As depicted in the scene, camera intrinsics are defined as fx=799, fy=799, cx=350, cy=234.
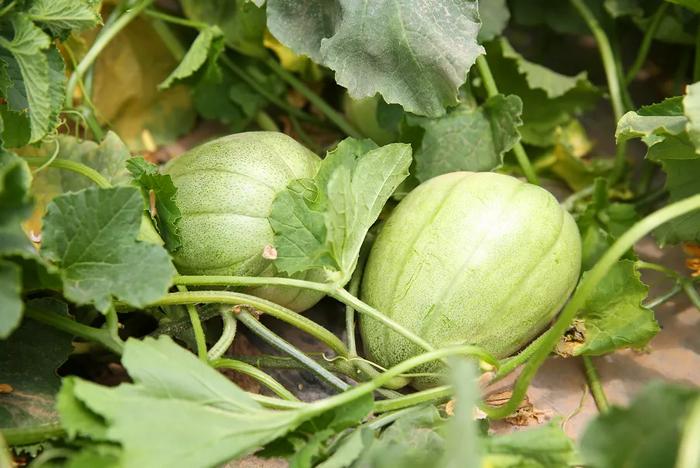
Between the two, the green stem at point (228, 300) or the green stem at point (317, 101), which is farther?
the green stem at point (317, 101)

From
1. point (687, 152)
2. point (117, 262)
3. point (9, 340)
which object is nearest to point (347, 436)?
point (117, 262)

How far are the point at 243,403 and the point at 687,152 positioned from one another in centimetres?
69

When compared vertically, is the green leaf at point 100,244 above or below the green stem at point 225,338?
above

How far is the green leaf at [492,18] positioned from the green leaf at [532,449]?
755 millimetres

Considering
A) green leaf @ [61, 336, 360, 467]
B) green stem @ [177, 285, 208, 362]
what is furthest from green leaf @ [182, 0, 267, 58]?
green leaf @ [61, 336, 360, 467]

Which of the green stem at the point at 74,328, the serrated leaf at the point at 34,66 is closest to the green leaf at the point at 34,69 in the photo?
the serrated leaf at the point at 34,66

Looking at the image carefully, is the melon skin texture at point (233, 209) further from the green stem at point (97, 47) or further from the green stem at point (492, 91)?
the green stem at point (492, 91)

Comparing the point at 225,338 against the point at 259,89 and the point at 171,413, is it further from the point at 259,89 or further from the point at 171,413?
the point at 259,89

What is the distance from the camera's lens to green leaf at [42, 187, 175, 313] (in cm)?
90

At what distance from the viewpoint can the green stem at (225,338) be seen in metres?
1.05

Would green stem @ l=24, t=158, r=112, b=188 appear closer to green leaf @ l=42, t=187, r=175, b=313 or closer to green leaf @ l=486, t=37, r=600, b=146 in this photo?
green leaf @ l=42, t=187, r=175, b=313

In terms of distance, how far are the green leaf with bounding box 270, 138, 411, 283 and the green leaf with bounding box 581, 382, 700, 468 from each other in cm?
39

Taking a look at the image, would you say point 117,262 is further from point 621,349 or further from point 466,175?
point 621,349

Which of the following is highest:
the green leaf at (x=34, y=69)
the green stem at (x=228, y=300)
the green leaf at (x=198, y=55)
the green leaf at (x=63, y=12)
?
the green leaf at (x=63, y=12)
